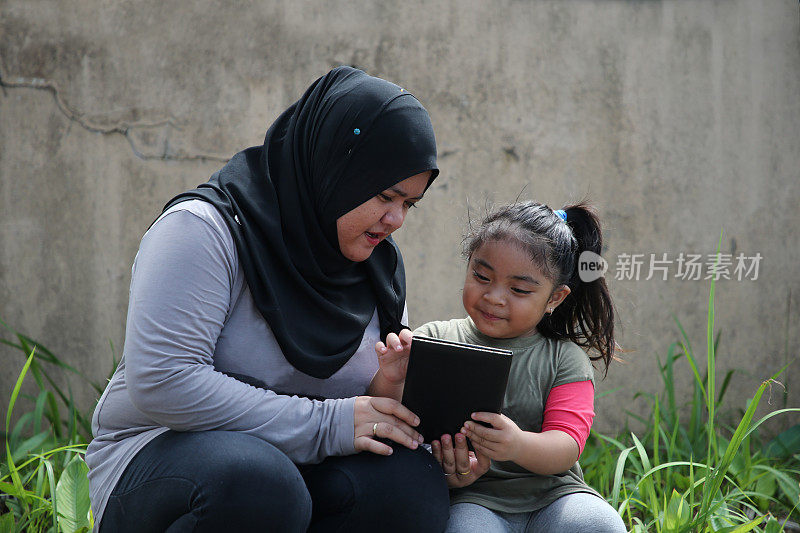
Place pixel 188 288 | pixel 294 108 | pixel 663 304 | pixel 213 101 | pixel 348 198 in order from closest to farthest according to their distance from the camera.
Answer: pixel 188 288
pixel 348 198
pixel 294 108
pixel 213 101
pixel 663 304

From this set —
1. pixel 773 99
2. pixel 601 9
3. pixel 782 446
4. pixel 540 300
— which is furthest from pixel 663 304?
pixel 540 300

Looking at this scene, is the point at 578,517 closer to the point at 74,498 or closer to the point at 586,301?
the point at 586,301

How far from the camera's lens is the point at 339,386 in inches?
75.2

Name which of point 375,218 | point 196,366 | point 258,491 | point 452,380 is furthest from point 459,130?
point 258,491

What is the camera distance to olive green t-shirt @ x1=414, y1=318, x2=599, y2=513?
1949 mm

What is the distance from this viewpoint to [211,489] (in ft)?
4.90

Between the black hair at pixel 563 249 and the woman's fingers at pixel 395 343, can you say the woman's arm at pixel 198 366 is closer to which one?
the woman's fingers at pixel 395 343

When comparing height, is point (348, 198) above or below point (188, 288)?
above

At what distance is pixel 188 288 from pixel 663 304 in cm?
243

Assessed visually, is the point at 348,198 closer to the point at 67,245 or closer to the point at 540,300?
the point at 540,300

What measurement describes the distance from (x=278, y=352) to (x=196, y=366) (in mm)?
232

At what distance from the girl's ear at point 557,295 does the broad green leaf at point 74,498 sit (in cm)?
139

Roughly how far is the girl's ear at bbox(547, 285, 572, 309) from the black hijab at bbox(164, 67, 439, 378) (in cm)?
52

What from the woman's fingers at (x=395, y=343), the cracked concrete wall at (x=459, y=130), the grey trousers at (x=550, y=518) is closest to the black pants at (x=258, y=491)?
the grey trousers at (x=550, y=518)
